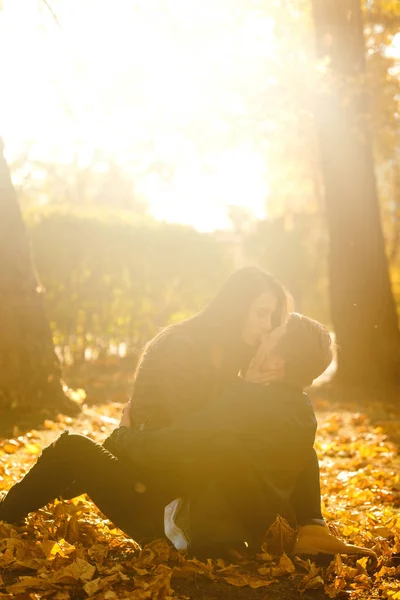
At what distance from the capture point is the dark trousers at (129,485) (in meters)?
3.61

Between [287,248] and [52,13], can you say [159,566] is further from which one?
[287,248]

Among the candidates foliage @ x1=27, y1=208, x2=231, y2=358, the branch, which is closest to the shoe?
the branch

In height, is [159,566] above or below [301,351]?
below

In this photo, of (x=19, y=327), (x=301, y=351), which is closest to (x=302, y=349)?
(x=301, y=351)

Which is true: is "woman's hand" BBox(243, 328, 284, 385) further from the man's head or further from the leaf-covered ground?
the leaf-covered ground

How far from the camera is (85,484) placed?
3828mm

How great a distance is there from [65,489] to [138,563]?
501 mm

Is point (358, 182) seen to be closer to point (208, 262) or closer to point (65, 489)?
point (208, 262)

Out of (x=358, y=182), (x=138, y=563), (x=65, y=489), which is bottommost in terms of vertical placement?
(x=138, y=563)

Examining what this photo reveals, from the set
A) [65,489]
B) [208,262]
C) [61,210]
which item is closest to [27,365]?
[65,489]

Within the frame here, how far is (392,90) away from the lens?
46.6ft

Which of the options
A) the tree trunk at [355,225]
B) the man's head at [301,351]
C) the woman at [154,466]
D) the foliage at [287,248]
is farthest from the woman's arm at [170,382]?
the foliage at [287,248]

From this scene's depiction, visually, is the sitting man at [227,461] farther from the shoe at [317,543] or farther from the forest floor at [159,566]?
the forest floor at [159,566]

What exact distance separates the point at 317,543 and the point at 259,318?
115cm
